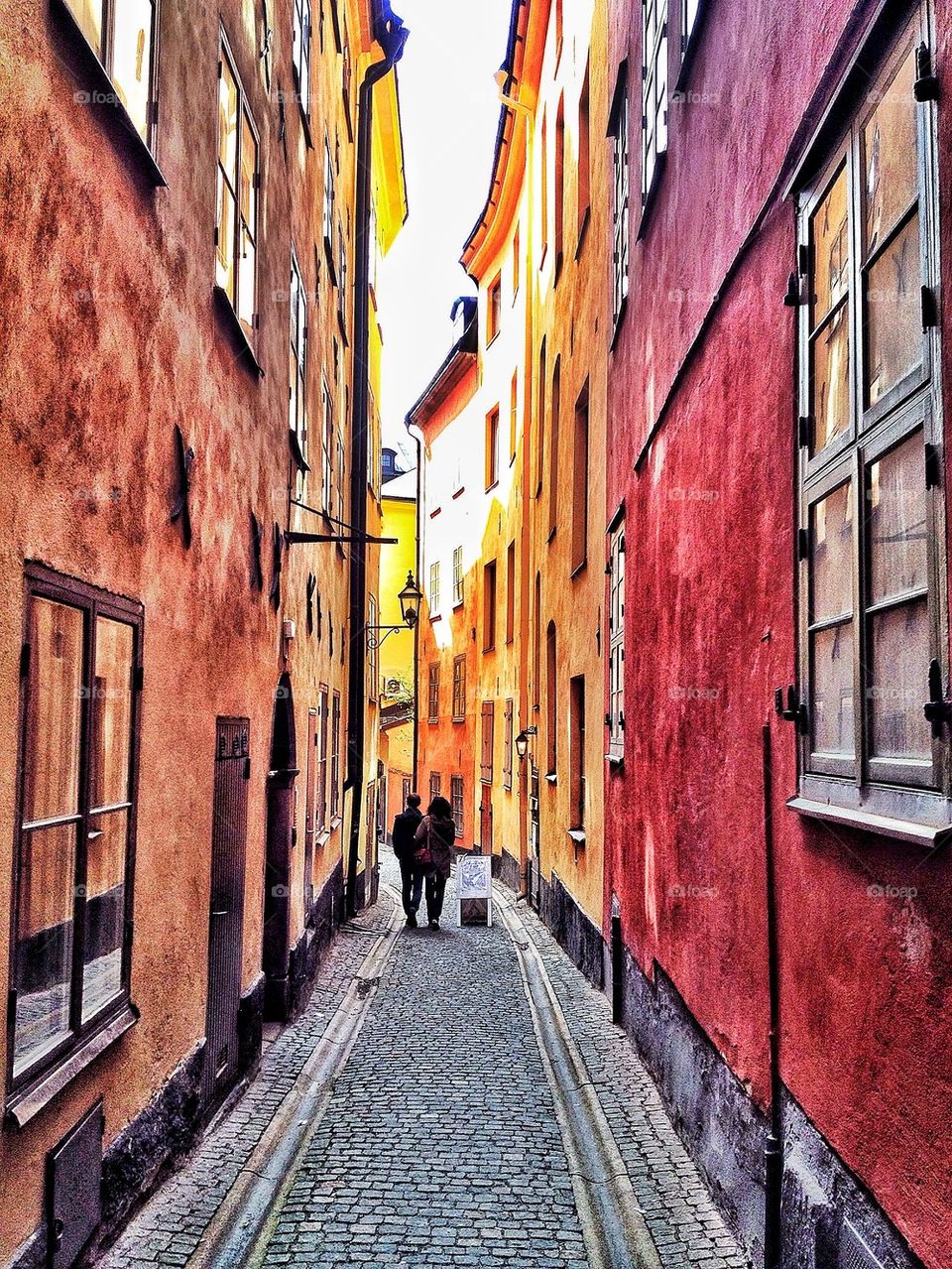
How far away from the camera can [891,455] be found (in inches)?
125

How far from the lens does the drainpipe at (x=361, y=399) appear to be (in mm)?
15406

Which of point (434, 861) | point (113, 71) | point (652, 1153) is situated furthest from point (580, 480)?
point (113, 71)

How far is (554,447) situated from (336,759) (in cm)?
489

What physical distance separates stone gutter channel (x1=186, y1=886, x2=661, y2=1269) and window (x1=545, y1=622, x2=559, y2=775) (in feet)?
16.9

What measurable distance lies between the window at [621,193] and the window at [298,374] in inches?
107

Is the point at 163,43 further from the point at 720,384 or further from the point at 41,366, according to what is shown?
the point at 720,384

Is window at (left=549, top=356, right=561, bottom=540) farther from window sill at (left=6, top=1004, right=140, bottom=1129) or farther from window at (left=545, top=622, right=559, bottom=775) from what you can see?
window sill at (left=6, top=1004, right=140, bottom=1129)

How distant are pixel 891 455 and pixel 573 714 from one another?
10050mm

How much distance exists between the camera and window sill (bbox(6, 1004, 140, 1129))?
3.37 metres

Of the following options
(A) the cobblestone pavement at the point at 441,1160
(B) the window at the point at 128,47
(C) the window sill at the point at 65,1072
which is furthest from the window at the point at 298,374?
(C) the window sill at the point at 65,1072

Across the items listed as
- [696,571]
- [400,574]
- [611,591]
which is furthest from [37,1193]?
[400,574]

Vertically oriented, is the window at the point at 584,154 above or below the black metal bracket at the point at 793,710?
above

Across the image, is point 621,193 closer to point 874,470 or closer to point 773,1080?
point 874,470

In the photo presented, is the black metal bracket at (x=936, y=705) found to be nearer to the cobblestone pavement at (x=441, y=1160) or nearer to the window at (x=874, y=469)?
the window at (x=874, y=469)
